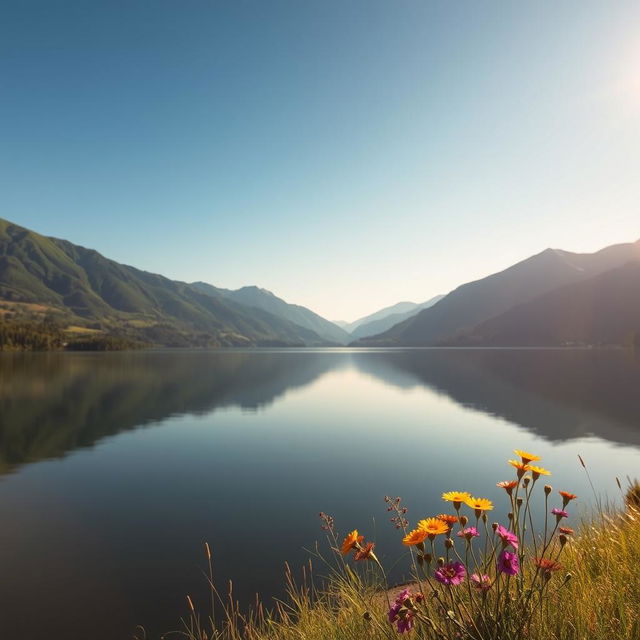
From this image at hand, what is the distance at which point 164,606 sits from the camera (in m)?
10.1

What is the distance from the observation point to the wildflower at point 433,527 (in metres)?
3.21

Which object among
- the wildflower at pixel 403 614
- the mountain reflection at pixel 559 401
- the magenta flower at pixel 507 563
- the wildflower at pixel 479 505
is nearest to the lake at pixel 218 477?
the mountain reflection at pixel 559 401

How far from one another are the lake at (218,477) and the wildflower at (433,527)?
916cm

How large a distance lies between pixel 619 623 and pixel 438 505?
13.3 meters

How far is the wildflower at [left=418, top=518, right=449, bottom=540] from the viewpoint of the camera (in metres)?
3.21

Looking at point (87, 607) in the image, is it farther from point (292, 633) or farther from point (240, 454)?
point (240, 454)

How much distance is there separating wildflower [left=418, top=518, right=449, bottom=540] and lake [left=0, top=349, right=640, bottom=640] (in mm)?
9158

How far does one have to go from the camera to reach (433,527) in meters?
3.34

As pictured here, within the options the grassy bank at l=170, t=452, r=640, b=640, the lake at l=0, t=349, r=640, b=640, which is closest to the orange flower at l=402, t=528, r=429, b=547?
the grassy bank at l=170, t=452, r=640, b=640

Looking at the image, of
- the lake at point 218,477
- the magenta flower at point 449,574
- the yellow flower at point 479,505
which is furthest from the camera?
the lake at point 218,477

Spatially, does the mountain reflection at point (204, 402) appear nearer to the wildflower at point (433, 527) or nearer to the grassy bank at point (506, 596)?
the grassy bank at point (506, 596)

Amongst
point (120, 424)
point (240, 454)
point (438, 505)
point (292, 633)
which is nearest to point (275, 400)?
point (120, 424)

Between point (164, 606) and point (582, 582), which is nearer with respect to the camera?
point (582, 582)

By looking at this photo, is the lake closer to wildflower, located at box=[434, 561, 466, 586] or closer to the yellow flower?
wildflower, located at box=[434, 561, 466, 586]
